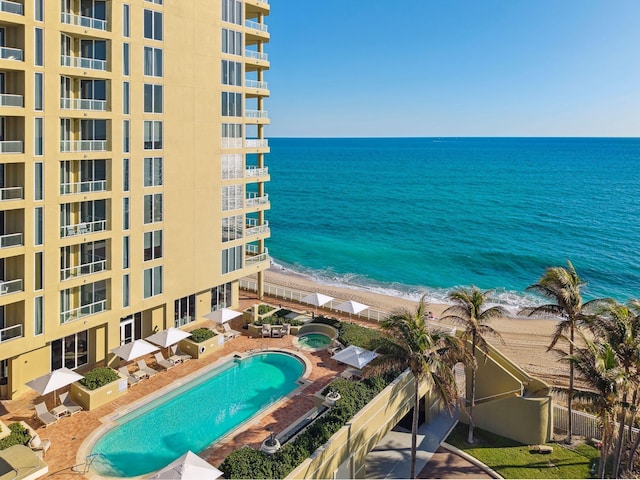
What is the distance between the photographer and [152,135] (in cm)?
2850

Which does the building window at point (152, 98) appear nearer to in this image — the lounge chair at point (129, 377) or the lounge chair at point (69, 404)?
the lounge chair at point (129, 377)

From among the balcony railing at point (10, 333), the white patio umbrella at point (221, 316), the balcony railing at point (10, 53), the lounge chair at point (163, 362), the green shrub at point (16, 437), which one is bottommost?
the green shrub at point (16, 437)

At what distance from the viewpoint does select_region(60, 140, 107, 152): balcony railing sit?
80.4 feet

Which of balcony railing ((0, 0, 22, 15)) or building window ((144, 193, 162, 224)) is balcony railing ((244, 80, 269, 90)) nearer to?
building window ((144, 193, 162, 224))

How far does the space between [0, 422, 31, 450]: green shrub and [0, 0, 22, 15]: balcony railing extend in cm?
1739

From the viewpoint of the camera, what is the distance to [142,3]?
2698 centimetres

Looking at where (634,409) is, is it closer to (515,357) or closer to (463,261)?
(515,357)

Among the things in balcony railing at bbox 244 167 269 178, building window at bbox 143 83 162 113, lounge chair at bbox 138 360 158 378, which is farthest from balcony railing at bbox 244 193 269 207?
lounge chair at bbox 138 360 158 378

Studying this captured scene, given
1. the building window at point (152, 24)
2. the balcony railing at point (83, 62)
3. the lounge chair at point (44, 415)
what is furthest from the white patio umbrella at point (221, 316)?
the building window at point (152, 24)

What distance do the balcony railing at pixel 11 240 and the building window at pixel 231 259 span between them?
44.1 ft

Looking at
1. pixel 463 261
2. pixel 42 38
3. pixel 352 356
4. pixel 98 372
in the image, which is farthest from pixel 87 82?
pixel 463 261

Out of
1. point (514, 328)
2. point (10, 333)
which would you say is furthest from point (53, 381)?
point (514, 328)

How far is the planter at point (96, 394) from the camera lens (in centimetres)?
2306

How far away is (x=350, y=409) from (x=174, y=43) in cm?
2208
